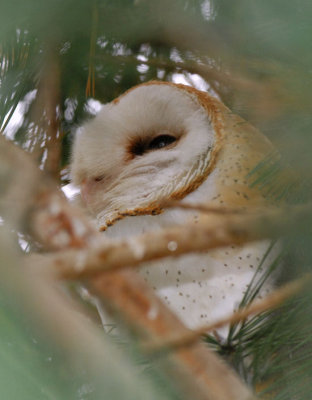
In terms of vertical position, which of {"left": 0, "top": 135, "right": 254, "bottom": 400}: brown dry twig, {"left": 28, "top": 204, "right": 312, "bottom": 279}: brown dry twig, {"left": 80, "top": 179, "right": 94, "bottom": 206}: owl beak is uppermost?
{"left": 28, "top": 204, "right": 312, "bottom": 279}: brown dry twig

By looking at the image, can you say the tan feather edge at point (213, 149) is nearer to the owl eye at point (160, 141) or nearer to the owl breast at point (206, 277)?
the owl breast at point (206, 277)

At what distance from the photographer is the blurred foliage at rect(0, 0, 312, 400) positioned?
1.88ft

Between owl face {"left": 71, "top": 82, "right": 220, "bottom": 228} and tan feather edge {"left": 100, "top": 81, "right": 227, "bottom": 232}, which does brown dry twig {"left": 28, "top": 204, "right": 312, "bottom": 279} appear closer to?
tan feather edge {"left": 100, "top": 81, "right": 227, "bottom": 232}

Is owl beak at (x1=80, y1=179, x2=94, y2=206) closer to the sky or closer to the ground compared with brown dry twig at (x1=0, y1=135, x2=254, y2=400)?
closer to the ground

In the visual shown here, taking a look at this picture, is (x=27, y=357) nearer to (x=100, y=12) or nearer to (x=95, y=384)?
(x=95, y=384)

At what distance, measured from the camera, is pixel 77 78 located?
4.03ft

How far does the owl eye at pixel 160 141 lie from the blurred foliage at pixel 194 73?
0.18 m

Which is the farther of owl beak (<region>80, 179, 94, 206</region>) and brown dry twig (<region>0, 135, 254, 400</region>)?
owl beak (<region>80, 179, 94, 206</region>)

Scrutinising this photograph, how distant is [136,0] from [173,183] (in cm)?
43

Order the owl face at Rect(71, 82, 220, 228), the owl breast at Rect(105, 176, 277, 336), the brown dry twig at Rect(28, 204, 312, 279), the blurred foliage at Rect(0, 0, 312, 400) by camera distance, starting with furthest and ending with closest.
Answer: the owl face at Rect(71, 82, 220, 228) < the owl breast at Rect(105, 176, 277, 336) < the blurred foliage at Rect(0, 0, 312, 400) < the brown dry twig at Rect(28, 204, 312, 279)

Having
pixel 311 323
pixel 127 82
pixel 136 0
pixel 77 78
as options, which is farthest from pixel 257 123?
pixel 127 82

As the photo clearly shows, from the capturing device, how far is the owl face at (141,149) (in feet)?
4.07

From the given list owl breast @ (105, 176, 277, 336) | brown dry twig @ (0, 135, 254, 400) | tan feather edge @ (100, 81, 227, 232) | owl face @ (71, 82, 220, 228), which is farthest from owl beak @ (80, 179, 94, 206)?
brown dry twig @ (0, 135, 254, 400)

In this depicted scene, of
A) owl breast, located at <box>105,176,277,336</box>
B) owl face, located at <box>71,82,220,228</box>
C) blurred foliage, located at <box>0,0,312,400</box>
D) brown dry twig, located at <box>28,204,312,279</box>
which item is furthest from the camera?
owl face, located at <box>71,82,220,228</box>
